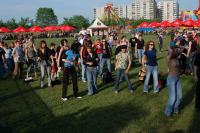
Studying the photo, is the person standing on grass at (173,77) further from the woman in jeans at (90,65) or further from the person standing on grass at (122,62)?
the woman in jeans at (90,65)

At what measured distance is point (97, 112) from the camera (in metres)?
9.46

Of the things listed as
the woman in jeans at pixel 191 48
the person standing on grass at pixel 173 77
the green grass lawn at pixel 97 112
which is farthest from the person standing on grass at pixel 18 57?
the person standing on grass at pixel 173 77

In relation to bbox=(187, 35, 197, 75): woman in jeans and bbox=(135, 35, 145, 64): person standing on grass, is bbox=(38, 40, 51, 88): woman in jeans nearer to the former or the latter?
bbox=(187, 35, 197, 75): woman in jeans

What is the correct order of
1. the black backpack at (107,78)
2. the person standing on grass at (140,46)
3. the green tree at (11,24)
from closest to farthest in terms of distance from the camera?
the black backpack at (107,78), the person standing on grass at (140,46), the green tree at (11,24)

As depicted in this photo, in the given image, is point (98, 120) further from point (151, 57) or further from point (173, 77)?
point (151, 57)

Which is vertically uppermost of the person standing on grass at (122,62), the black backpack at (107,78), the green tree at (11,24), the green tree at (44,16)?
the green tree at (44,16)

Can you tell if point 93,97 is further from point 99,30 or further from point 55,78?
point 99,30

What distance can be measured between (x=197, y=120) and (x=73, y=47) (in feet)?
27.7

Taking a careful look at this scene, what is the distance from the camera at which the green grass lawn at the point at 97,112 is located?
26.3 feet

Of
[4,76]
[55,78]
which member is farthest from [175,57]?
[4,76]

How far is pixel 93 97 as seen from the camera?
1145 centimetres

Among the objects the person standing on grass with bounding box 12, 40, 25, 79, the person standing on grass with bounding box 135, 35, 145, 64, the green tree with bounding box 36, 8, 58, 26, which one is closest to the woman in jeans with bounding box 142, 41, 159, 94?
the person standing on grass with bounding box 12, 40, 25, 79

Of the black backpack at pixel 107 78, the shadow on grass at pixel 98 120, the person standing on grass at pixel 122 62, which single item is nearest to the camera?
the shadow on grass at pixel 98 120

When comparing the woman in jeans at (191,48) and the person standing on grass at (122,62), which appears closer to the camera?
the person standing on grass at (122,62)
